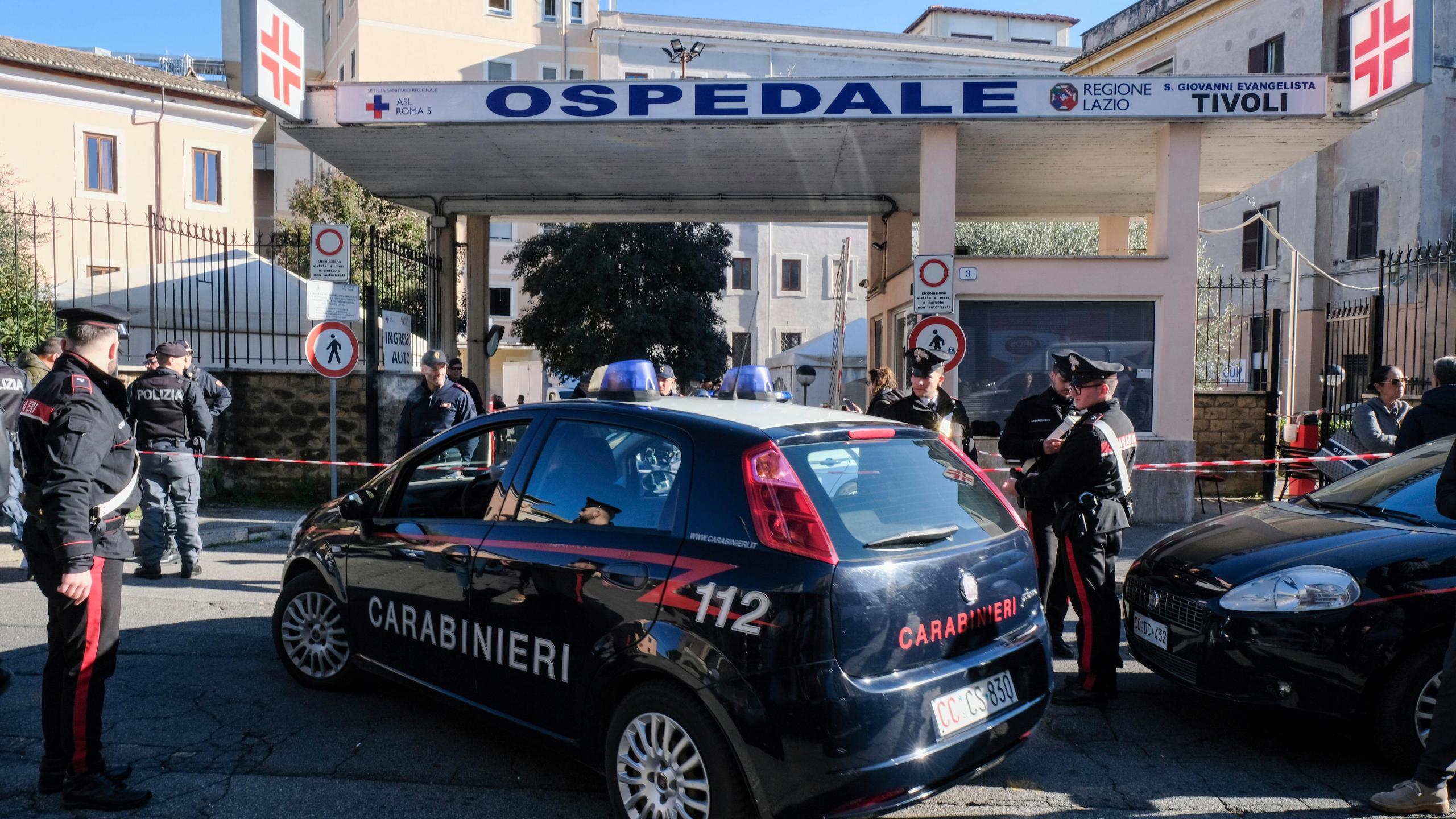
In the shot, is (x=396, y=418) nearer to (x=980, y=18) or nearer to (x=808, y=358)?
(x=808, y=358)

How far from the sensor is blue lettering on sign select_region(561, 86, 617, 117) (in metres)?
10.7

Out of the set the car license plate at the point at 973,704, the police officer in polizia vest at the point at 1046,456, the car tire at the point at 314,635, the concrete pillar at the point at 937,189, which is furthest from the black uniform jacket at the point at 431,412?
the car license plate at the point at 973,704

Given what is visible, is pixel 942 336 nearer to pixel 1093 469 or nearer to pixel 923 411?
pixel 923 411

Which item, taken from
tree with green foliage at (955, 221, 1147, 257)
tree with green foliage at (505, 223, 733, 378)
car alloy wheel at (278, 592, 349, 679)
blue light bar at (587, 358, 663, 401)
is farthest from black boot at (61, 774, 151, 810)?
tree with green foliage at (955, 221, 1147, 257)

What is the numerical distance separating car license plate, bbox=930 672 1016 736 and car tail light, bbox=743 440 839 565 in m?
0.65

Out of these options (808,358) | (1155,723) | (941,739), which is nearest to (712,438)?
(941,739)

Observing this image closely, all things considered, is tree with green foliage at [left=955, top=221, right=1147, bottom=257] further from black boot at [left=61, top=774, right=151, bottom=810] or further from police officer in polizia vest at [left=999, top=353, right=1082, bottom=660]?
black boot at [left=61, top=774, right=151, bottom=810]

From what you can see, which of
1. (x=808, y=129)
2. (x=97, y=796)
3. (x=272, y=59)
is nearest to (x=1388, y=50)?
(x=808, y=129)

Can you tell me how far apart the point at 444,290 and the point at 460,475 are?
11.4 meters

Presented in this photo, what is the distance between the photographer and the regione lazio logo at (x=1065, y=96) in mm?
10500

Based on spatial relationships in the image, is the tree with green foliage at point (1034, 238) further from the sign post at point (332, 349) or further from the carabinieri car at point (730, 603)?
the carabinieri car at point (730, 603)

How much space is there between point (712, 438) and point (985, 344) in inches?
328

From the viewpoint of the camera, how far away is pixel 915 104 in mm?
10719

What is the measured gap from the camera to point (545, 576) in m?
3.61
